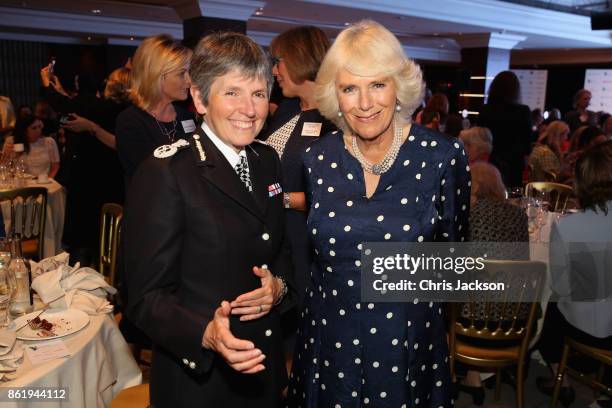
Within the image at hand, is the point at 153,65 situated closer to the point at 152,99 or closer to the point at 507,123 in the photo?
the point at 152,99

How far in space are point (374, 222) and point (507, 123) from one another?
4562 millimetres

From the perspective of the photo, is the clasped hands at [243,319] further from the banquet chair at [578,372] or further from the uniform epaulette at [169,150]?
the banquet chair at [578,372]

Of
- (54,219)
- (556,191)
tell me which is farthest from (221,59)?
(556,191)

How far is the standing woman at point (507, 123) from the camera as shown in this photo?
18.5 ft

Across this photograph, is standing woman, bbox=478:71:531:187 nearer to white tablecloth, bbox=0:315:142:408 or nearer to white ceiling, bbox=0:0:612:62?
white ceiling, bbox=0:0:612:62

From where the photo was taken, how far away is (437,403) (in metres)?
1.73

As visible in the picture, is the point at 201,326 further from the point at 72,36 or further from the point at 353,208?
the point at 72,36

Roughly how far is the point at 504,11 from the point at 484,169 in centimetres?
938

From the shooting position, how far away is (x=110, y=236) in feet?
10.4

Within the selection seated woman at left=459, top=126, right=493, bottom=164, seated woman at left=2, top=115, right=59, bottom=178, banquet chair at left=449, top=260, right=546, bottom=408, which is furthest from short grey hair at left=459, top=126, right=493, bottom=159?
seated woman at left=2, top=115, right=59, bottom=178

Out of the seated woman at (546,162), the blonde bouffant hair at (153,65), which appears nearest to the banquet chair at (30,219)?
the blonde bouffant hair at (153,65)

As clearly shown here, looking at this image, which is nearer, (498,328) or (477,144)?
(498,328)

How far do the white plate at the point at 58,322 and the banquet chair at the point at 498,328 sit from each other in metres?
1.77

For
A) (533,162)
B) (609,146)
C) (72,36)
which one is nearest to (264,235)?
(609,146)
